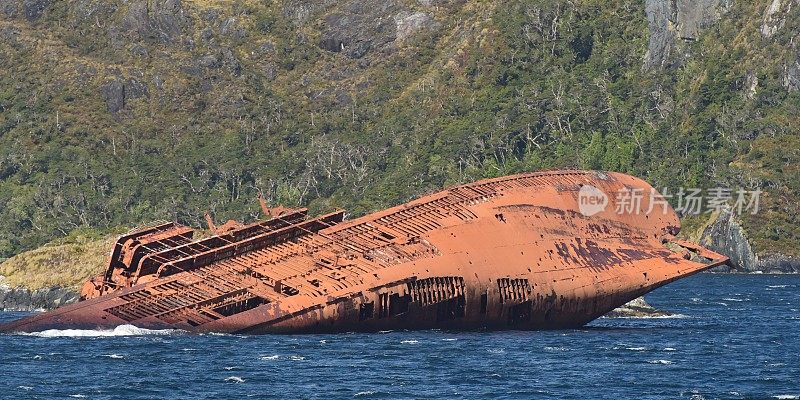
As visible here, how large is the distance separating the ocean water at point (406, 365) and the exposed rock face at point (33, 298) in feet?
137

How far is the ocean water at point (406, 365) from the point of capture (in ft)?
239

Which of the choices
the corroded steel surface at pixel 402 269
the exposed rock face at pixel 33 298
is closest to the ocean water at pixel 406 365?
the corroded steel surface at pixel 402 269

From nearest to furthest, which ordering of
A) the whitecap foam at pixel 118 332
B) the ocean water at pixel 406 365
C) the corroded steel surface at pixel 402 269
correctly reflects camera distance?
the ocean water at pixel 406 365, the corroded steel surface at pixel 402 269, the whitecap foam at pixel 118 332

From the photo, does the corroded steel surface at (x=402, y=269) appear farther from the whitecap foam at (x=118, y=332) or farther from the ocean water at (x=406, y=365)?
the ocean water at (x=406, y=365)

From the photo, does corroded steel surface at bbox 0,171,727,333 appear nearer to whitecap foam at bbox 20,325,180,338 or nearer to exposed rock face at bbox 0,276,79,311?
whitecap foam at bbox 20,325,180,338

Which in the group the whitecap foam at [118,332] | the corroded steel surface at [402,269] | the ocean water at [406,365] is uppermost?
the corroded steel surface at [402,269]

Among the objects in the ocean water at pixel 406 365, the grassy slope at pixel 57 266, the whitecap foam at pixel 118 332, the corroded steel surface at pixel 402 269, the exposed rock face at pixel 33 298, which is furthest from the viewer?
the grassy slope at pixel 57 266

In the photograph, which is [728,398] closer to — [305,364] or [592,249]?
[305,364]

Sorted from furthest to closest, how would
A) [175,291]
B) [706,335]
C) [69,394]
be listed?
1. [706,335]
2. [175,291]
3. [69,394]

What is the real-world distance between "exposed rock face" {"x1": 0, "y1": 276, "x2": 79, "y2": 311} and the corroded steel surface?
39.4 m

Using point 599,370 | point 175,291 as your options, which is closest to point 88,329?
point 175,291

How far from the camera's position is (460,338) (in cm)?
9100

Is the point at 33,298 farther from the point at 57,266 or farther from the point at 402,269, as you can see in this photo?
the point at 402,269

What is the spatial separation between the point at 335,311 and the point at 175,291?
7.93 m
